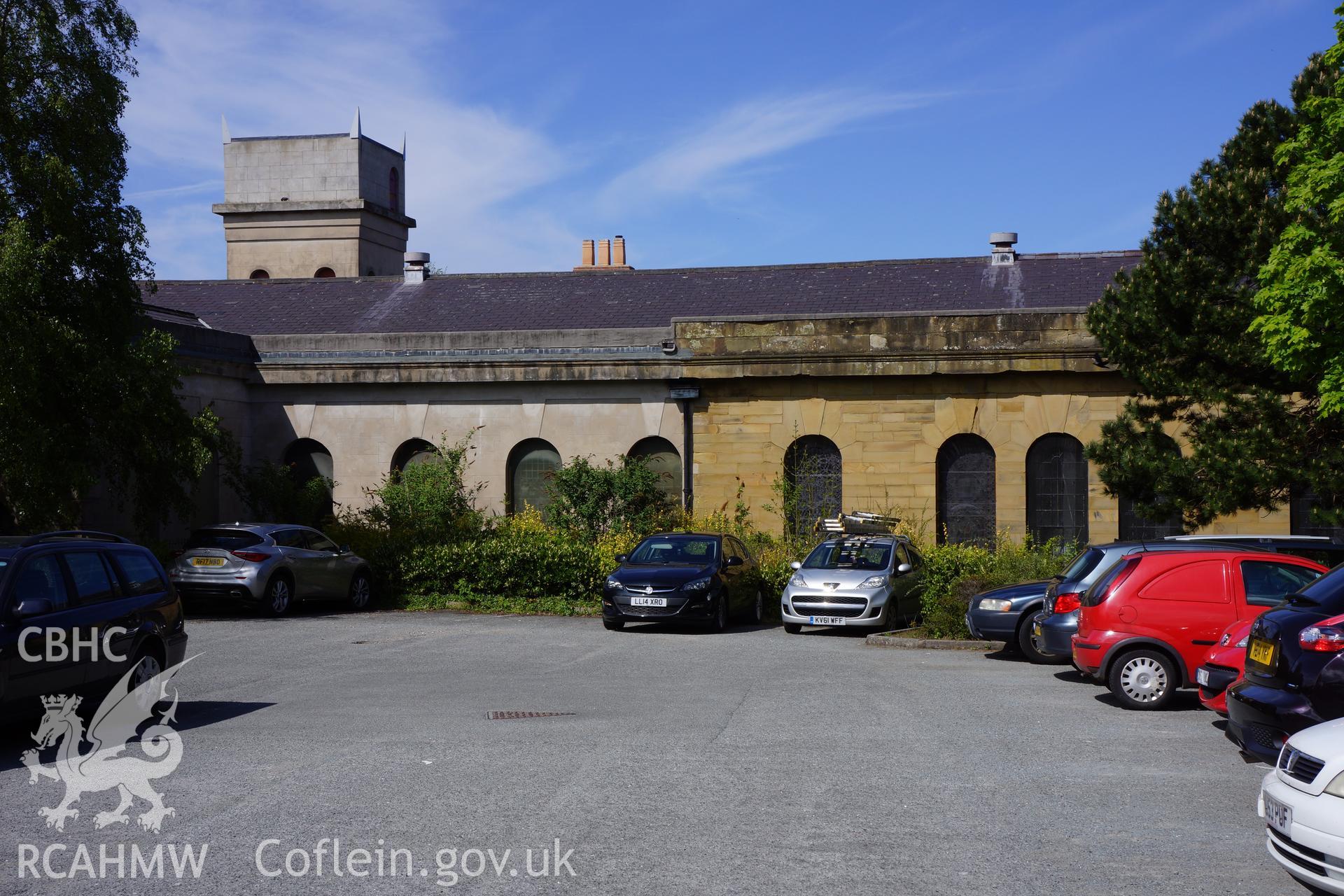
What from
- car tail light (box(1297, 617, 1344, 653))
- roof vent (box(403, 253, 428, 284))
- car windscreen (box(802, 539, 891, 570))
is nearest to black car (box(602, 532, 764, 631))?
car windscreen (box(802, 539, 891, 570))

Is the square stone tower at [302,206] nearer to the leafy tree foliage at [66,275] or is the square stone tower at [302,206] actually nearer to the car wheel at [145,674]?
the leafy tree foliage at [66,275]

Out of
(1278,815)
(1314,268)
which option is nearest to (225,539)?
(1314,268)

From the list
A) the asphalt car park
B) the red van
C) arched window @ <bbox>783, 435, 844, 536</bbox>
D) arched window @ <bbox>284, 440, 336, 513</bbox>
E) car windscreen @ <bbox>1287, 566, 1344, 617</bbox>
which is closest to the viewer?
the asphalt car park

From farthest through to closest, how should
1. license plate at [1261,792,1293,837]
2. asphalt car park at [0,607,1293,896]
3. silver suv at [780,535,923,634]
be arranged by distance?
1. silver suv at [780,535,923,634]
2. asphalt car park at [0,607,1293,896]
3. license plate at [1261,792,1293,837]

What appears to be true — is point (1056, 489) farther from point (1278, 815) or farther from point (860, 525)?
point (1278, 815)

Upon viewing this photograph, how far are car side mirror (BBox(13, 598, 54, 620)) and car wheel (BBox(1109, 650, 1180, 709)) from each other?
28.8 ft

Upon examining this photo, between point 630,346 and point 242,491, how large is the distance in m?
8.86

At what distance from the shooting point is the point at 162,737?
953cm

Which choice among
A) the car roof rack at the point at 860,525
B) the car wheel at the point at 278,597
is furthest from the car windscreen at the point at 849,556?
the car wheel at the point at 278,597

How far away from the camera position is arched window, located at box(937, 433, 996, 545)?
26.0m

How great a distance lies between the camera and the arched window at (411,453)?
28.6 metres

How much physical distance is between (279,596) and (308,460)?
9552 millimetres

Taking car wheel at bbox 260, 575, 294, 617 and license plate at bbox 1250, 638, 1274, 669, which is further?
car wheel at bbox 260, 575, 294, 617

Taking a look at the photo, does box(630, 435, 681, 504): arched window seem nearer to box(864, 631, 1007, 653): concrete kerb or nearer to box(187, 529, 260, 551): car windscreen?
box(187, 529, 260, 551): car windscreen
